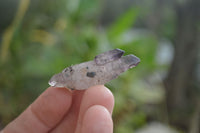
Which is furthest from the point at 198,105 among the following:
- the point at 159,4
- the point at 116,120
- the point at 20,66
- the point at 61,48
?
the point at 20,66

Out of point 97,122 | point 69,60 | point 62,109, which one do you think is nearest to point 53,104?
point 62,109

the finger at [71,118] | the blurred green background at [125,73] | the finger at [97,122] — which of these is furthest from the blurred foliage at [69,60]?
the finger at [97,122]

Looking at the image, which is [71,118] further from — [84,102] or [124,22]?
[124,22]

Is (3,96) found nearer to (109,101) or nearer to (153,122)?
(153,122)

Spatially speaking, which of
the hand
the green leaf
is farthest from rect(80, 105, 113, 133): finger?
the green leaf

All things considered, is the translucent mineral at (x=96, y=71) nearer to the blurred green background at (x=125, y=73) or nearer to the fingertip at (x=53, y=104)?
the fingertip at (x=53, y=104)

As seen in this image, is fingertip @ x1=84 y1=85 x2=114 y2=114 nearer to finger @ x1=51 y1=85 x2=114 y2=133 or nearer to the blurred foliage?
finger @ x1=51 y1=85 x2=114 y2=133
